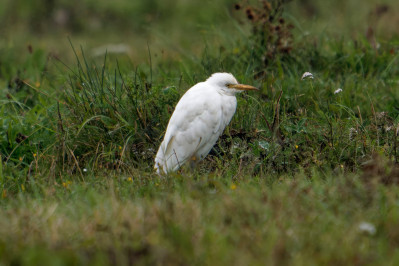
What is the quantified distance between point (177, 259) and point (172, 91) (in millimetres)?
2337

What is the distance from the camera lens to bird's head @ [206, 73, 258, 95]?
4.13 meters

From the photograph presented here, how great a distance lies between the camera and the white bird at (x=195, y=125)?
396cm

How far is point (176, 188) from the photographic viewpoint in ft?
10.7

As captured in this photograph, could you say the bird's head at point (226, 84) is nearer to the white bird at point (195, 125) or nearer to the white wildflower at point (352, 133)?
the white bird at point (195, 125)

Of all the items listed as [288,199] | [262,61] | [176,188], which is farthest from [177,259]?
[262,61]

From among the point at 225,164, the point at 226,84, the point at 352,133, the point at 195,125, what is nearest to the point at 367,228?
the point at 225,164

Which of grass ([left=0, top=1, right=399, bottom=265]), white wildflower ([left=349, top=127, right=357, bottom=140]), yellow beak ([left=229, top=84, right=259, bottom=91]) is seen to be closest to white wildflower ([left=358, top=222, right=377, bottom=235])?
grass ([left=0, top=1, right=399, bottom=265])

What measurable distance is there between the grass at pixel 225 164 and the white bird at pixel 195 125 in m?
0.12

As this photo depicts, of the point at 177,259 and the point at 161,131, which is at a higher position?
the point at 177,259

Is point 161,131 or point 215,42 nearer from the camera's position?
point 161,131

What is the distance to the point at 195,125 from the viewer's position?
158 inches

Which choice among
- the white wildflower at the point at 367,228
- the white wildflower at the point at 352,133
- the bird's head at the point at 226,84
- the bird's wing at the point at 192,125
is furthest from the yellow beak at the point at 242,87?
the white wildflower at the point at 367,228

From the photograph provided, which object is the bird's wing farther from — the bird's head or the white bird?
the bird's head

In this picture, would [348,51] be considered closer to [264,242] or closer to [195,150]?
[195,150]
